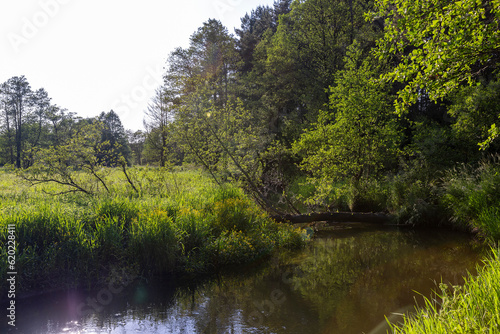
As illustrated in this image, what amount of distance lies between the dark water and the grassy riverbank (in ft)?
1.45

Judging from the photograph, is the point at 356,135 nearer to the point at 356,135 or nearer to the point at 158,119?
the point at 356,135

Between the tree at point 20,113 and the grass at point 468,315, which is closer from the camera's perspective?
the grass at point 468,315

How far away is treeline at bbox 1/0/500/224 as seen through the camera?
6.18 meters

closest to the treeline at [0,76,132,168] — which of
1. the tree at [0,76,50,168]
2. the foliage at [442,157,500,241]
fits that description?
the tree at [0,76,50,168]

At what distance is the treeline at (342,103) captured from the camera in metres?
6.18

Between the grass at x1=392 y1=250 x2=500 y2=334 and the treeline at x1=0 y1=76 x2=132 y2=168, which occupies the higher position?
the treeline at x1=0 y1=76 x2=132 y2=168

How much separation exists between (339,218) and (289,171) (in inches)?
436

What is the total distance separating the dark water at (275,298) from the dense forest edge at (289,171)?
0.71 metres

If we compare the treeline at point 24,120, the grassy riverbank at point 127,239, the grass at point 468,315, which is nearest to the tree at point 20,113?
the treeline at point 24,120

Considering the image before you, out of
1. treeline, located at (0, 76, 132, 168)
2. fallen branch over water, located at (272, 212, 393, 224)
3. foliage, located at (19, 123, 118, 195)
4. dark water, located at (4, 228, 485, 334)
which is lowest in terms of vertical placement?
dark water, located at (4, 228, 485, 334)

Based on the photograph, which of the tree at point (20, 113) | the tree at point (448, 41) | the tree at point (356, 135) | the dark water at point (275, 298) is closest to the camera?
the dark water at point (275, 298)

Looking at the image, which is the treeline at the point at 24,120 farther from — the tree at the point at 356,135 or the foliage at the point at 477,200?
the foliage at the point at 477,200

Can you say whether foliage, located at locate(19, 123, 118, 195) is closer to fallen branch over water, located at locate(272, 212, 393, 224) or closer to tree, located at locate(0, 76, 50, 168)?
fallen branch over water, located at locate(272, 212, 393, 224)

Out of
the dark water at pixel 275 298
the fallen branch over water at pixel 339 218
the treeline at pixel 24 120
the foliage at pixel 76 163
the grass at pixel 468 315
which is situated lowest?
the dark water at pixel 275 298
